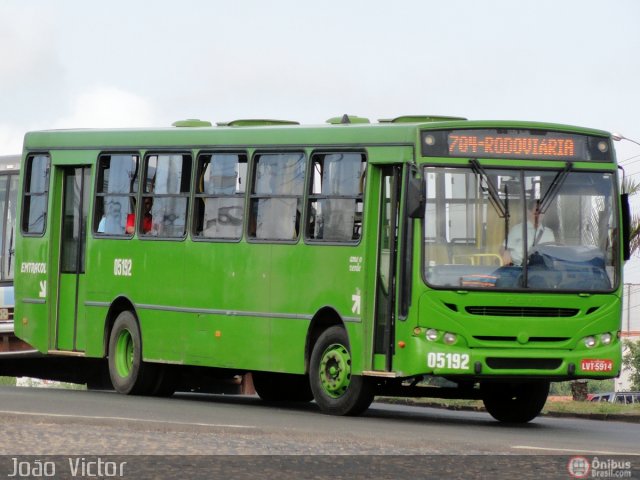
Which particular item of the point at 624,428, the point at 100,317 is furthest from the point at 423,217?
the point at 100,317

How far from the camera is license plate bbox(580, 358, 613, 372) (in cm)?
1848

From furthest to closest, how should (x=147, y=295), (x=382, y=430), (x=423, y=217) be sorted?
(x=147, y=295)
(x=423, y=217)
(x=382, y=430)

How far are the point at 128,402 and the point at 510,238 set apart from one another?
16.4 feet

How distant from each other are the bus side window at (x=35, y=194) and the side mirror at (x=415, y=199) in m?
7.38

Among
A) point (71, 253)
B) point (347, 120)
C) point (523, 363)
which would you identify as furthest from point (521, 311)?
point (71, 253)

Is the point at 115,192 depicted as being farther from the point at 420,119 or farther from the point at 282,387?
the point at 420,119

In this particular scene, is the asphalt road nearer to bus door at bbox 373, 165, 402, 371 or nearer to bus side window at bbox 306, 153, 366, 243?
bus door at bbox 373, 165, 402, 371

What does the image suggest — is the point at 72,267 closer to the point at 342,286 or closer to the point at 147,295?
the point at 147,295

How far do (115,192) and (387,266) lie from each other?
5373 millimetres

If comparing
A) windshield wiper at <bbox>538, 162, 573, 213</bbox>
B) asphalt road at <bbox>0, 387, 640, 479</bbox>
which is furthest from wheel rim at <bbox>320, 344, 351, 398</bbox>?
windshield wiper at <bbox>538, 162, 573, 213</bbox>

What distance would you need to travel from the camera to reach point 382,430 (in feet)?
54.7

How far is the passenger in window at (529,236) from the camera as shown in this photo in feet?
60.2

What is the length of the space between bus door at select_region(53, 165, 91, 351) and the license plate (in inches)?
296

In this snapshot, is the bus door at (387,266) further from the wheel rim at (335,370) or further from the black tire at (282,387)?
the black tire at (282,387)
